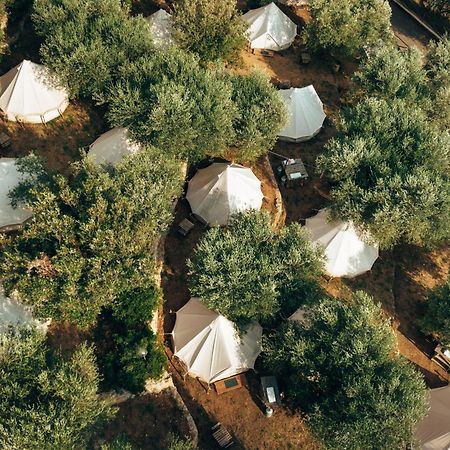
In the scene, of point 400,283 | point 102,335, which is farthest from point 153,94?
point 400,283

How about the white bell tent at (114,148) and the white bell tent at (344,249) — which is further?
the white bell tent at (114,148)

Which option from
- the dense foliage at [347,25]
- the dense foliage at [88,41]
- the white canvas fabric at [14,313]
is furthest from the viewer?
the dense foliage at [347,25]

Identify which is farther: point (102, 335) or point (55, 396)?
point (102, 335)

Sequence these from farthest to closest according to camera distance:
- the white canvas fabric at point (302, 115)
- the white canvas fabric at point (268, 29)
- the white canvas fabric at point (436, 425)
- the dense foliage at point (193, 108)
A: the white canvas fabric at point (268, 29), the white canvas fabric at point (302, 115), the dense foliage at point (193, 108), the white canvas fabric at point (436, 425)

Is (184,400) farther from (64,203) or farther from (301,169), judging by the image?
(301,169)

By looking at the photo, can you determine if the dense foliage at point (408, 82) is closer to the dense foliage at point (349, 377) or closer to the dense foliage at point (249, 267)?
the dense foliage at point (249, 267)

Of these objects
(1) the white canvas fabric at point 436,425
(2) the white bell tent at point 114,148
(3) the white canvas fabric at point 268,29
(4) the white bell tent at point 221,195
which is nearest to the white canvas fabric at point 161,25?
(3) the white canvas fabric at point 268,29

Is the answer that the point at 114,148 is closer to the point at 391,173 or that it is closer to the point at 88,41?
the point at 88,41
